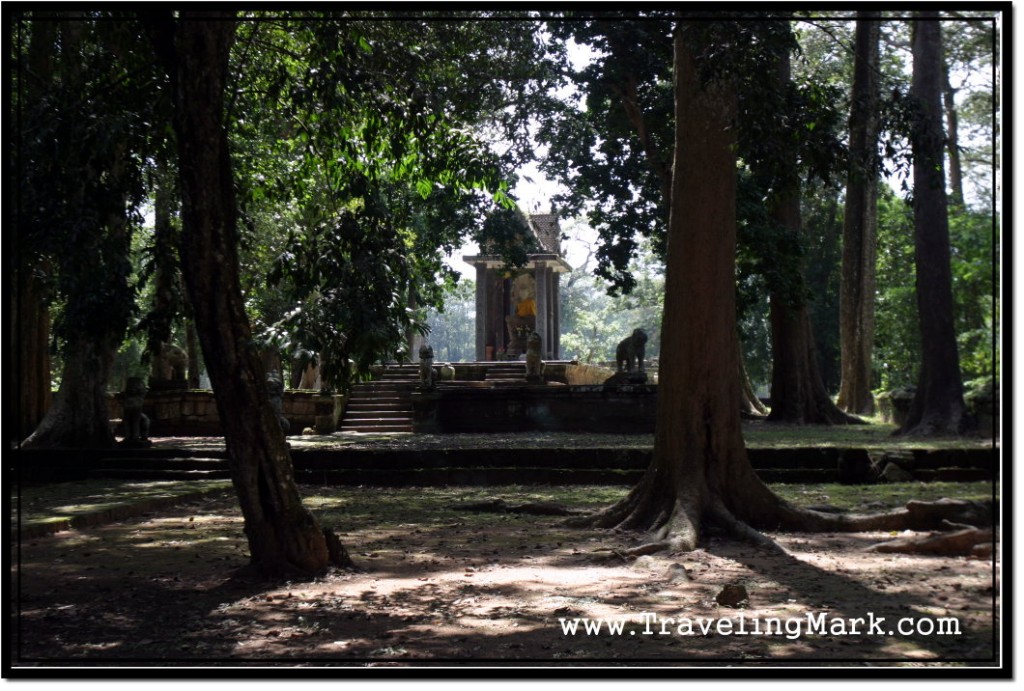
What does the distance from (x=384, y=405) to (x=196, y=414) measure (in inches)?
155

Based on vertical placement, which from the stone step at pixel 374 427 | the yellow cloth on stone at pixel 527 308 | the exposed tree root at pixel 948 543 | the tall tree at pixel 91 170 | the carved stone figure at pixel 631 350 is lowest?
the exposed tree root at pixel 948 543

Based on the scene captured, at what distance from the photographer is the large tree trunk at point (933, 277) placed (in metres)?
8.62

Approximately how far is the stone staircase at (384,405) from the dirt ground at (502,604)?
12529 mm

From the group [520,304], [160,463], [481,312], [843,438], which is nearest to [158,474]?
[160,463]

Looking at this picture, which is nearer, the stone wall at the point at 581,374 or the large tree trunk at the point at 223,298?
the large tree trunk at the point at 223,298

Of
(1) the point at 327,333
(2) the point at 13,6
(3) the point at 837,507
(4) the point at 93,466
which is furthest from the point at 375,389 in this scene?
(2) the point at 13,6

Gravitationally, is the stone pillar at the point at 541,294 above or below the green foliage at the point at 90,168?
above

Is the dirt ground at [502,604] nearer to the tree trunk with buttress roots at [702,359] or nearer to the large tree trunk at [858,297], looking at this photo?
the tree trunk with buttress roots at [702,359]

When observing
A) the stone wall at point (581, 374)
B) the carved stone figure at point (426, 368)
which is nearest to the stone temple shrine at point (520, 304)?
the stone wall at point (581, 374)

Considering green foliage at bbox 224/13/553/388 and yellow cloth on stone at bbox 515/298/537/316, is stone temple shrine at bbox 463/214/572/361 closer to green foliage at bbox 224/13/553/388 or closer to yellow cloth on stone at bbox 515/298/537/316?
yellow cloth on stone at bbox 515/298/537/316

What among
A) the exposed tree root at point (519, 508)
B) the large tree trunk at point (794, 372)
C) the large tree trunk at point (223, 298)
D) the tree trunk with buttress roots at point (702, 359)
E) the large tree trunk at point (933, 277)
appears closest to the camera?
the large tree trunk at point (223, 298)

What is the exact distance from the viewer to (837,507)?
30.1ft

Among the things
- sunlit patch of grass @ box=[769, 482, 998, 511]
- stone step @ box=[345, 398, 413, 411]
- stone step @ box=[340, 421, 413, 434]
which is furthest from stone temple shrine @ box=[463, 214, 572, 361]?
sunlit patch of grass @ box=[769, 482, 998, 511]

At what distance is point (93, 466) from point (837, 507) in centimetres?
968
